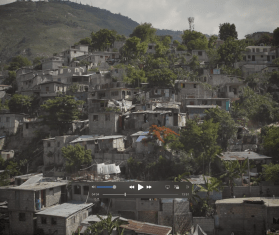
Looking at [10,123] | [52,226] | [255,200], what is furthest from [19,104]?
[255,200]

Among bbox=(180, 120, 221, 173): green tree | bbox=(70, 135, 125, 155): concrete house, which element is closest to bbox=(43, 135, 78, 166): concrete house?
bbox=(70, 135, 125, 155): concrete house

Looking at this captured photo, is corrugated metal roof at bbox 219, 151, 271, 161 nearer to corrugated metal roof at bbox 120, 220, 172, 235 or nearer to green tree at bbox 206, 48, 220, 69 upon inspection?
corrugated metal roof at bbox 120, 220, 172, 235

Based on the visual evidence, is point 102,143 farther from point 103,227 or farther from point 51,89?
point 51,89

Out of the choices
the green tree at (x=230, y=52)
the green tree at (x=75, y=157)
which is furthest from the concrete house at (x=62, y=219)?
the green tree at (x=230, y=52)

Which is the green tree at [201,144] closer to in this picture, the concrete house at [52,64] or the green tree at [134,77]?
the green tree at [134,77]

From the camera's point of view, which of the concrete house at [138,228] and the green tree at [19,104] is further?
the green tree at [19,104]

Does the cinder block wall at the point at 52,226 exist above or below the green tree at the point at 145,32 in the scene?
below

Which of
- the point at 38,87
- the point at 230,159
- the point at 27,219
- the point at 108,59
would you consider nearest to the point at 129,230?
the point at 27,219

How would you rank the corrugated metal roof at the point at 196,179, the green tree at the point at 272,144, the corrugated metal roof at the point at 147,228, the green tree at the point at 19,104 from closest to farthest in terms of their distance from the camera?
the corrugated metal roof at the point at 147,228, the corrugated metal roof at the point at 196,179, the green tree at the point at 272,144, the green tree at the point at 19,104
